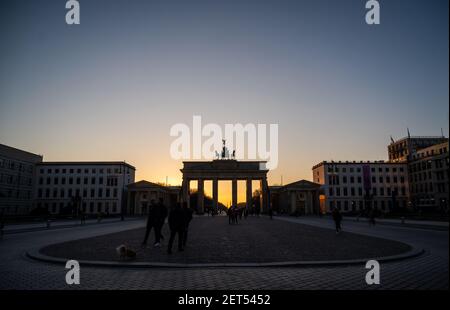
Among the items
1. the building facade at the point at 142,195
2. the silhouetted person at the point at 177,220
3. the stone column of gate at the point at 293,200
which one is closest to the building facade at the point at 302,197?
the stone column of gate at the point at 293,200

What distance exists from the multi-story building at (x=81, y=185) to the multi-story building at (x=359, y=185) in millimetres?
61258

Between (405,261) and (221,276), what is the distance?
6.00m

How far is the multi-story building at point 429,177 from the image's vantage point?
70.0m

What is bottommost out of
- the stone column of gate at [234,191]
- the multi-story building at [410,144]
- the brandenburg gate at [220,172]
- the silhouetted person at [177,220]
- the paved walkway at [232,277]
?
the paved walkway at [232,277]

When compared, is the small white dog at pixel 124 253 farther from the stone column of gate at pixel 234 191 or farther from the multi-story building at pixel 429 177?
the multi-story building at pixel 429 177

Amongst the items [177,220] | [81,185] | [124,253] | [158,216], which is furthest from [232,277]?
[81,185]

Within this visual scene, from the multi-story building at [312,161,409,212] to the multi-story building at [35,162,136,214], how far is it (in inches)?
2412

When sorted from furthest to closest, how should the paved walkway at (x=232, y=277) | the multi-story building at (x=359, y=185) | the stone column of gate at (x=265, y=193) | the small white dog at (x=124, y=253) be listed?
the multi-story building at (x=359, y=185) → the stone column of gate at (x=265, y=193) → the small white dog at (x=124, y=253) → the paved walkway at (x=232, y=277)

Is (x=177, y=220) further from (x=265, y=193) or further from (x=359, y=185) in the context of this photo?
(x=359, y=185)

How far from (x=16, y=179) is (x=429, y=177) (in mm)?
104572

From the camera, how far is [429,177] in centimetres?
7781

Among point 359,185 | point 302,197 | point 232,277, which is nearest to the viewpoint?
point 232,277
